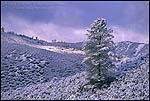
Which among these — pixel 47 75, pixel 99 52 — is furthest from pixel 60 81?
pixel 99 52

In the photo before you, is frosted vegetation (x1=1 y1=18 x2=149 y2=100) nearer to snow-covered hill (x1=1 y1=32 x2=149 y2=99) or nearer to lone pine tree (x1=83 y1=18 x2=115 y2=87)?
snow-covered hill (x1=1 y1=32 x2=149 y2=99)

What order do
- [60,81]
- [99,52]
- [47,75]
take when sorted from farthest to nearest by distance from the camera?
[47,75] → [60,81] → [99,52]

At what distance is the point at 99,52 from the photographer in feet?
77.7

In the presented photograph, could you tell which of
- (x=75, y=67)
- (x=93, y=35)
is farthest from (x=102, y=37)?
(x=75, y=67)

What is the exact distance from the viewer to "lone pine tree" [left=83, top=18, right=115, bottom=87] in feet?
78.3

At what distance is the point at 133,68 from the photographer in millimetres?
28562

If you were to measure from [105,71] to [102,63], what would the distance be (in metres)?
0.87

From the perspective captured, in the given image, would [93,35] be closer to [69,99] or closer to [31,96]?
[69,99]

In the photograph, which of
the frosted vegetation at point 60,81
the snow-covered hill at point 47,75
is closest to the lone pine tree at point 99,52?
the frosted vegetation at point 60,81

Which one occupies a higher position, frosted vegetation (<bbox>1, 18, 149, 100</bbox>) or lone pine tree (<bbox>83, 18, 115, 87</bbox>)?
lone pine tree (<bbox>83, 18, 115, 87</bbox>)

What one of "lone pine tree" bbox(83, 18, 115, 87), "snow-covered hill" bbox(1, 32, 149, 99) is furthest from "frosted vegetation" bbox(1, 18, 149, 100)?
"lone pine tree" bbox(83, 18, 115, 87)

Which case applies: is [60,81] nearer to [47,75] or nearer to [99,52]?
[47,75]

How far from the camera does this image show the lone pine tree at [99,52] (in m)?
23.9

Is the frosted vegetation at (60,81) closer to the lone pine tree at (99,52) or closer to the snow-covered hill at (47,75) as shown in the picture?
the snow-covered hill at (47,75)
